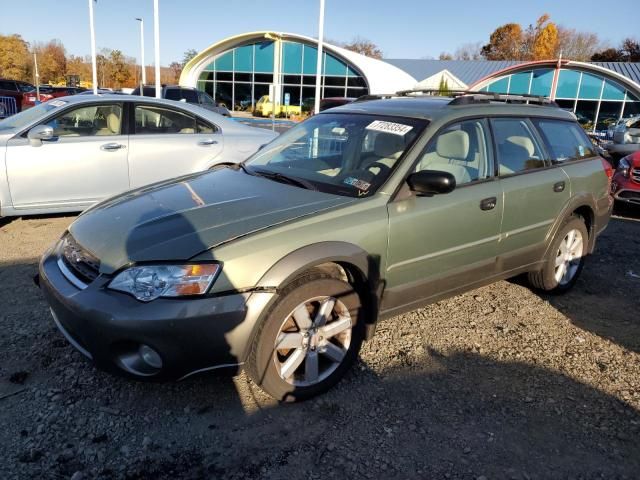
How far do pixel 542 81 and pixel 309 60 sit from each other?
54.8 feet

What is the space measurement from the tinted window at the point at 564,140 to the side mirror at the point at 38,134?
490 cm

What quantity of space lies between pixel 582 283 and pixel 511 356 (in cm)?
204

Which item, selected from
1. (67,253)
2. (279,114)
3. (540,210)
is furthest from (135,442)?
(279,114)

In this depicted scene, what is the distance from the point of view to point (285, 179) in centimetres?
348

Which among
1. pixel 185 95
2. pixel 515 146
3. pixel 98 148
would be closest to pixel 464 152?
pixel 515 146

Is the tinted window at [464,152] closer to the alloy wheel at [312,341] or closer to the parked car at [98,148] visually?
the alloy wheel at [312,341]

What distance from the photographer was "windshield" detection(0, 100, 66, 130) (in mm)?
5695

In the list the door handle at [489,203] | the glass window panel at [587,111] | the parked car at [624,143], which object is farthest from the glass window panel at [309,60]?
the door handle at [489,203]

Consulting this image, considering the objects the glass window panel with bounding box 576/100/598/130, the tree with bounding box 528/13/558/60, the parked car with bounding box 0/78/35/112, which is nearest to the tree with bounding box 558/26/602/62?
the tree with bounding box 528/13/558/60

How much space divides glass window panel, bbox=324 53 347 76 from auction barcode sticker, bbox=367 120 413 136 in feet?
121

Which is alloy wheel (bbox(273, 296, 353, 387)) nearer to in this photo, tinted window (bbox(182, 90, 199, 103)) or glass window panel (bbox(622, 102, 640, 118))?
tinted window (bbox(182, 90, 199, 103))

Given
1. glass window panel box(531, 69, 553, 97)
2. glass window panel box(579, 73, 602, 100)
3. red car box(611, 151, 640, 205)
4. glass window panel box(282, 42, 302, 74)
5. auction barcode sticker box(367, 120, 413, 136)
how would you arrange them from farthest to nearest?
glass window panel box(282, 42, 302, 74) < glass window panel box(531, 69, 553, 97) < glass window panel box(579, 73, 602, 100) < red car box(611, 151, 640, 205) < auction barcode sticker box(367, 120, 413, 136)

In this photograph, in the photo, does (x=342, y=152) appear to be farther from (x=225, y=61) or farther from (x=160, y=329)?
(x=225, y=61)

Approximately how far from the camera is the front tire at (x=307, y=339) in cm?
267
